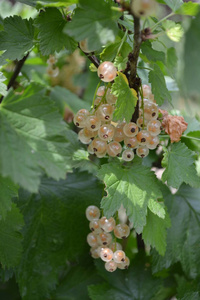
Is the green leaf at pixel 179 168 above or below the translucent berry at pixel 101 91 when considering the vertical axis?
below

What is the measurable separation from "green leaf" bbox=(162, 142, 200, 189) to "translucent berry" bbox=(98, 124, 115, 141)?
9cm

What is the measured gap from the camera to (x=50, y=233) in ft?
2.36

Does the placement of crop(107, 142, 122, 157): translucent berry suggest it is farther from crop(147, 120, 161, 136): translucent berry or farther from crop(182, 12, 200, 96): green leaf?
crop(182, 12, 200, 96): green leaf

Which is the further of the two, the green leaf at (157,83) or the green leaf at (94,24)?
the green leaf at (157,83)

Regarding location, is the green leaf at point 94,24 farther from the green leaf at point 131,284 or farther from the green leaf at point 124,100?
the green leaf at point 131,284

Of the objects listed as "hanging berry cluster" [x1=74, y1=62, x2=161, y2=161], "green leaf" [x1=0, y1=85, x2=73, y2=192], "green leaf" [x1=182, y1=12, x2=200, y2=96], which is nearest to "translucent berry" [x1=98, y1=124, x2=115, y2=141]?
"hanging berry cluster" [x1=74, y1=62, x2=161, y2=161]

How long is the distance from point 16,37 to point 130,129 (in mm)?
218

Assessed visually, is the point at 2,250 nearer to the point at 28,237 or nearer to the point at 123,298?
the point at 28,237

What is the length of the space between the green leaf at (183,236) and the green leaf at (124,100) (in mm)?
293

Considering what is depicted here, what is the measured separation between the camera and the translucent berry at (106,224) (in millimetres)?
570

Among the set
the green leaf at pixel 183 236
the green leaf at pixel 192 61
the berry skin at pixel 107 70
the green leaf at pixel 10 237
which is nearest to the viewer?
the green leaf at pixel 192 61

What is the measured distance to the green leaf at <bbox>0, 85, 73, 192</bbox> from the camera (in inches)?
14.8

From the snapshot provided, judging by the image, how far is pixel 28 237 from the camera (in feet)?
2.33

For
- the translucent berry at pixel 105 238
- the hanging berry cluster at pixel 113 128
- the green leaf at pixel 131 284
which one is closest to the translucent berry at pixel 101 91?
the hanging berry cluster at pixel 113 128
